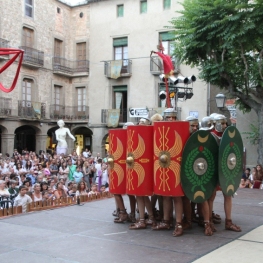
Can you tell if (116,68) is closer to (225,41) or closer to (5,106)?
(5,106)

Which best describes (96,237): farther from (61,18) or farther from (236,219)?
(61,18)

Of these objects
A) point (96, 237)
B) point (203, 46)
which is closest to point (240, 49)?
point (203, 46)

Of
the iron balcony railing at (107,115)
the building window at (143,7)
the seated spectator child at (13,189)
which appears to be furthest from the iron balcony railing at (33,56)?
the seated spectator child at (13,189)

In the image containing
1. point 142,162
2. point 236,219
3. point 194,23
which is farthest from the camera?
point 194,23

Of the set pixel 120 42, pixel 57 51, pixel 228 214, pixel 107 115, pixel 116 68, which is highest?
pixel 120 42

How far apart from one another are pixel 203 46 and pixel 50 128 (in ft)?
52.2

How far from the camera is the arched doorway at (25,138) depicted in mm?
27250

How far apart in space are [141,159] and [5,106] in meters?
19.6

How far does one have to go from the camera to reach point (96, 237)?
19.2 feet

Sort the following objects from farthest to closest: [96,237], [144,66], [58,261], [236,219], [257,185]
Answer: [144,66] < [257,185] < [236,219] < [96,237] < [58,261]

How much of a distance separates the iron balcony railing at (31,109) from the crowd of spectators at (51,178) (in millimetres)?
8147

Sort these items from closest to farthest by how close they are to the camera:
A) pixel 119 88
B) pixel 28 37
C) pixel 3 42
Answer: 1. pixel 3 42
2. pixel 28 37
3. pixel 119 88

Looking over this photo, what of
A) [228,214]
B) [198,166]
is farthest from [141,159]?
[228,214]

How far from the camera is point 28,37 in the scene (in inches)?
1029
